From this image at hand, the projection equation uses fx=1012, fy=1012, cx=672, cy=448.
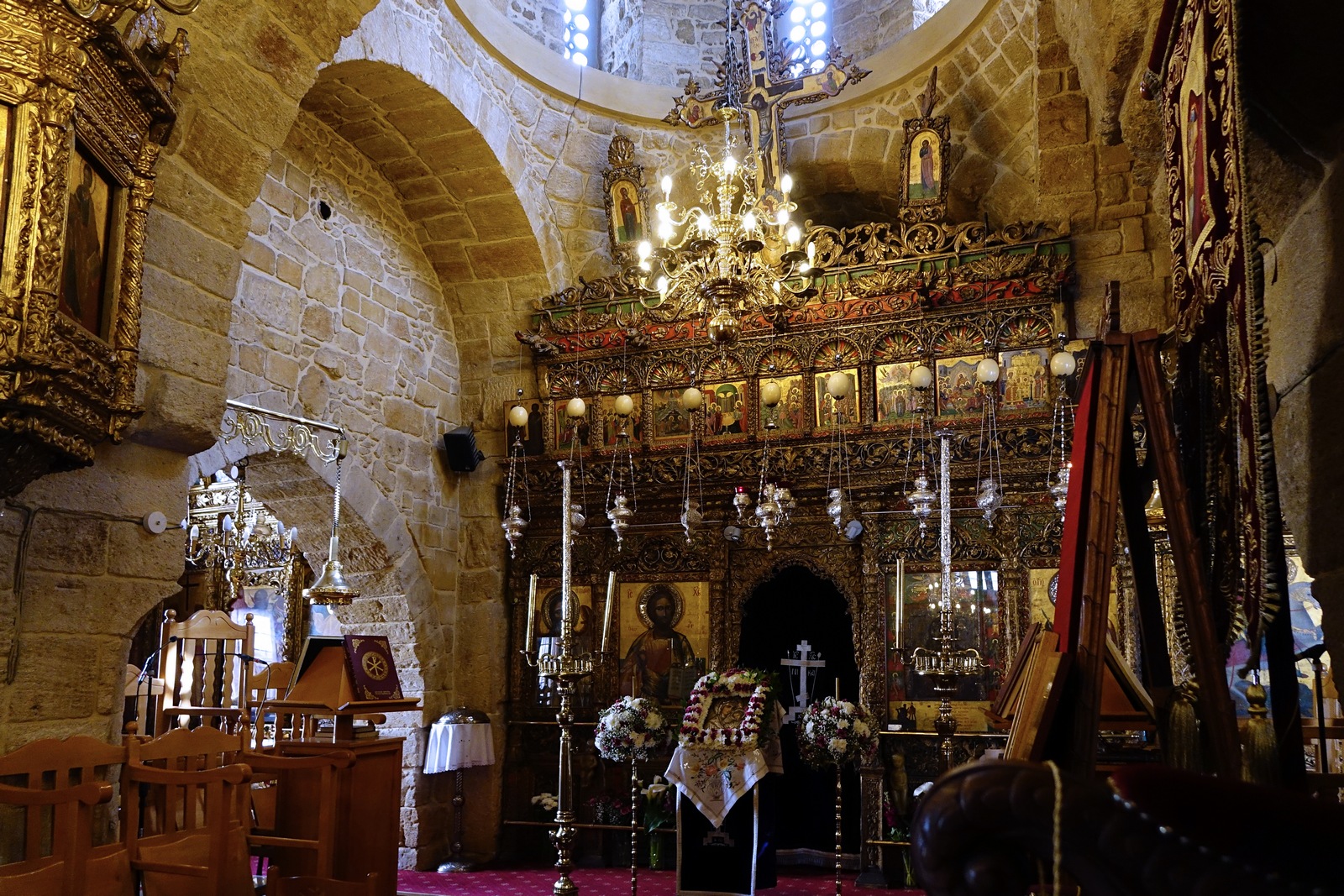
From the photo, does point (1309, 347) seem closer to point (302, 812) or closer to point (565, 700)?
point (565, 700)

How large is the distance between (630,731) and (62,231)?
14.1 ft

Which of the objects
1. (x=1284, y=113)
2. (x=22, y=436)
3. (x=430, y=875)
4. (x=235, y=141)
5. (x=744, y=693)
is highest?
(x=235, y=141)

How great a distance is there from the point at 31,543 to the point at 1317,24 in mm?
4105

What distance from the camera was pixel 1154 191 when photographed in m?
4.28

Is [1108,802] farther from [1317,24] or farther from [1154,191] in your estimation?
[1154,191]

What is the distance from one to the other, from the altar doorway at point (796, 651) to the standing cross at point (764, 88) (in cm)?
322

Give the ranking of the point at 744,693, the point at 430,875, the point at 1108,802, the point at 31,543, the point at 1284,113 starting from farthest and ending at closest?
the point at 430,875, the point at 744,693, the point at 31,543, the point at 1284,113, the point at 1108,802

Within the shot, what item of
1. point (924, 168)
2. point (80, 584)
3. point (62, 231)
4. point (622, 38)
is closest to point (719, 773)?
point (80, 584)

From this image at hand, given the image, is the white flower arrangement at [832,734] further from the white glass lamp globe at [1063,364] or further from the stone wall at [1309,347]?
the stone wall at [1309,347]

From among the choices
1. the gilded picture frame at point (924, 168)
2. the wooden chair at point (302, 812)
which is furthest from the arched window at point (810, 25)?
the wooden chair at point (302, 812)

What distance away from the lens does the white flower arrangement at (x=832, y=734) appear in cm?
609

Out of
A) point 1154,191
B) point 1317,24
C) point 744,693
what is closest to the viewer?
point 1317,24

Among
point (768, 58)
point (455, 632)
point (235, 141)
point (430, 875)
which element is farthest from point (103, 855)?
point (768, 58)

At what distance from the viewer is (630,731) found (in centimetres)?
635
